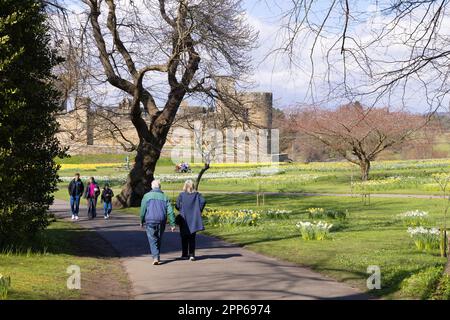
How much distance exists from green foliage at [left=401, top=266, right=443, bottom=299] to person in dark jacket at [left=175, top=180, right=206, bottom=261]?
460 cm

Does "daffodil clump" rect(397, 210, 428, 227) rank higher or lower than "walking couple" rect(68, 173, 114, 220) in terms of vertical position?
lower

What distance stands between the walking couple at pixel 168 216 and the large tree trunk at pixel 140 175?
51.1 ft

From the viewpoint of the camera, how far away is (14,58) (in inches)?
478

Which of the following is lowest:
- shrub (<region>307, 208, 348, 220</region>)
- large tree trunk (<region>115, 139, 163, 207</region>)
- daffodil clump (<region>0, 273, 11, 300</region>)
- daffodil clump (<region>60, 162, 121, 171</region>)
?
daffodil clump (<region>0, 273, 11, 300</region>)

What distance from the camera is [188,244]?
516 inches

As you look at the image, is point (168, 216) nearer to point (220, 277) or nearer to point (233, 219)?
point (220, 277)

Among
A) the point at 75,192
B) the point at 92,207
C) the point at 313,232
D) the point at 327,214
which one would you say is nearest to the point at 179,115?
the point at 92,207

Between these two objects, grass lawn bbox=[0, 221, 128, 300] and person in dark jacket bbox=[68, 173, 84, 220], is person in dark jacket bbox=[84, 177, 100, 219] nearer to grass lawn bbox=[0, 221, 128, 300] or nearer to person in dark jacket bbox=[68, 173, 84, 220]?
person in dark jacket bbox=[68, 173, 84, 220]

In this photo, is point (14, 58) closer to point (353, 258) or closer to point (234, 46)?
point (353, 258)

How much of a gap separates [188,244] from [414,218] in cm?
820

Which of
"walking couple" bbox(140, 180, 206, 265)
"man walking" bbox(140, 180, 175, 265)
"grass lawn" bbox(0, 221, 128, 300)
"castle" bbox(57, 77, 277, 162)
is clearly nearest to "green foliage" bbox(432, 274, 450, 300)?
"grass lawn" bbox(0, 221, 128, 300)

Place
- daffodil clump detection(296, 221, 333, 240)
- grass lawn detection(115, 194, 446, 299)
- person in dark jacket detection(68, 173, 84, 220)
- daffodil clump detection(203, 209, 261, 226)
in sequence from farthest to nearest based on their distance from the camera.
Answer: person in dark jacket detection(68, 173, 84, 220) → daffodil clump detection(203, 209, 261, 226) → daffodil clump detection(296, 221, 333, 240) → grass lawn detection(115, 194, 446, 299)

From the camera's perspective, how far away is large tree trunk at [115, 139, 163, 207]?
28469mm

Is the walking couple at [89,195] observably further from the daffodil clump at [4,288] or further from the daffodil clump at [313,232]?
the daffodil clump at [4,288]
